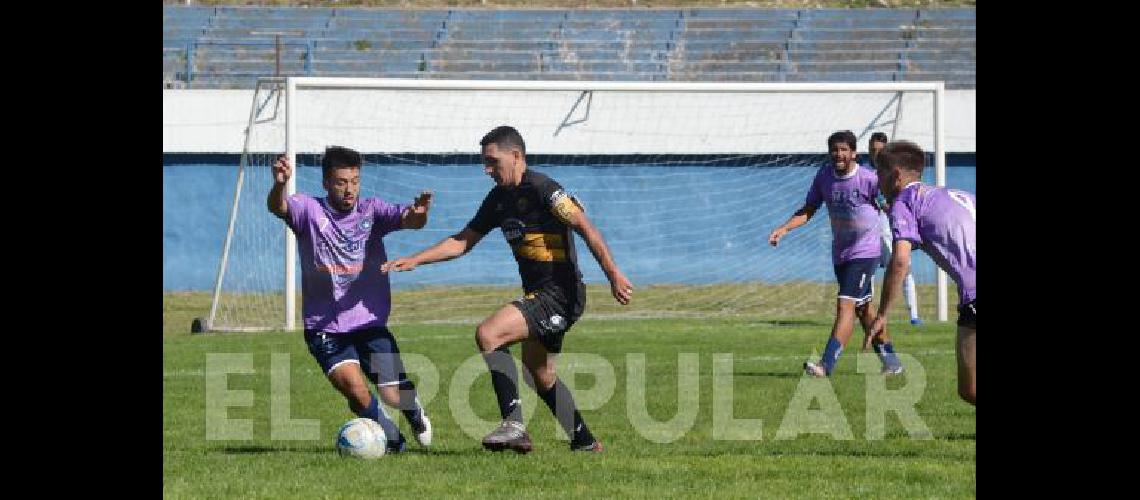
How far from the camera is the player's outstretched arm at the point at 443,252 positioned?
9.98m

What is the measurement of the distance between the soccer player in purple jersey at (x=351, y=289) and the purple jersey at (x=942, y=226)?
108 inches

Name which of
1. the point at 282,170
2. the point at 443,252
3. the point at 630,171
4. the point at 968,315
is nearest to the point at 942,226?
the point at 968,315

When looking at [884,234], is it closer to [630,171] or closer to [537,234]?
[537,234]

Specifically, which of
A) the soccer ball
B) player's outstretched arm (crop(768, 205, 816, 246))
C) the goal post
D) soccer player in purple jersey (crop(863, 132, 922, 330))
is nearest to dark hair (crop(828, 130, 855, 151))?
soccer player in purple jersey (crop(863, 132, 922, 330))

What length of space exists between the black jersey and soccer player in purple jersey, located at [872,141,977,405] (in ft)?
5.74

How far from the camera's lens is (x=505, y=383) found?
9898 millimetres

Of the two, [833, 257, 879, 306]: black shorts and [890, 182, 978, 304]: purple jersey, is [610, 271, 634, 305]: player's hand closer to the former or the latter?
[890, 182, 978, 304]: purple jersey

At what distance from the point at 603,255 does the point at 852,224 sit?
554 centimetres

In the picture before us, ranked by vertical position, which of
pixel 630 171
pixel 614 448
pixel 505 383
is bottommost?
pixel 614 448
